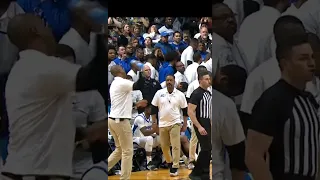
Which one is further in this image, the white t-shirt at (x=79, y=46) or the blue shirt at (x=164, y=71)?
the blue shirt at (x=164, y=71)

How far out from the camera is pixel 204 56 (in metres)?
9.05

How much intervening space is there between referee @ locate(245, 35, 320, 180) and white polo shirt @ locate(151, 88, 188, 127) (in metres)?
4.25

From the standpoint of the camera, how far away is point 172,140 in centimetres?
→ 809

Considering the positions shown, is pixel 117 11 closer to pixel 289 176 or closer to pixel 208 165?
pixel 289 176

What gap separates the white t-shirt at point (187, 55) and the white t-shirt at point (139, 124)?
128 cm

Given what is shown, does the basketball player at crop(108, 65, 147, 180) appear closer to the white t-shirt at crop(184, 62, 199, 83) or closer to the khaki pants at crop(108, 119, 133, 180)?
the khaki pants at crop(108, 119, 133, 180)

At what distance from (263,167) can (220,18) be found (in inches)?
44.9

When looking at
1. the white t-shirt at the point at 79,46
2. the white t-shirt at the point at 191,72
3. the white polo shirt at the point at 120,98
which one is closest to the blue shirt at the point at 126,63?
the white t-shirt at the point at 191,72

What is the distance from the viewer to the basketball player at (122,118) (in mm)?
7154

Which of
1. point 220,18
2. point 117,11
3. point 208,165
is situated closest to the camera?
point 220,18

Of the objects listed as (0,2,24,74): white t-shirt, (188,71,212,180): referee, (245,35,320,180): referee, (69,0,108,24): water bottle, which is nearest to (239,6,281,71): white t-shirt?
(245,35,320,180): referee

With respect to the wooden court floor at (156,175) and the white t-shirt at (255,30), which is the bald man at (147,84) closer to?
the wooden court floor at (156,175)

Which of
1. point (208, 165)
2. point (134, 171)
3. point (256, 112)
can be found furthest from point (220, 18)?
point (134, 171)

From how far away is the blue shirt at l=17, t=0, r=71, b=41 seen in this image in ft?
12.4
